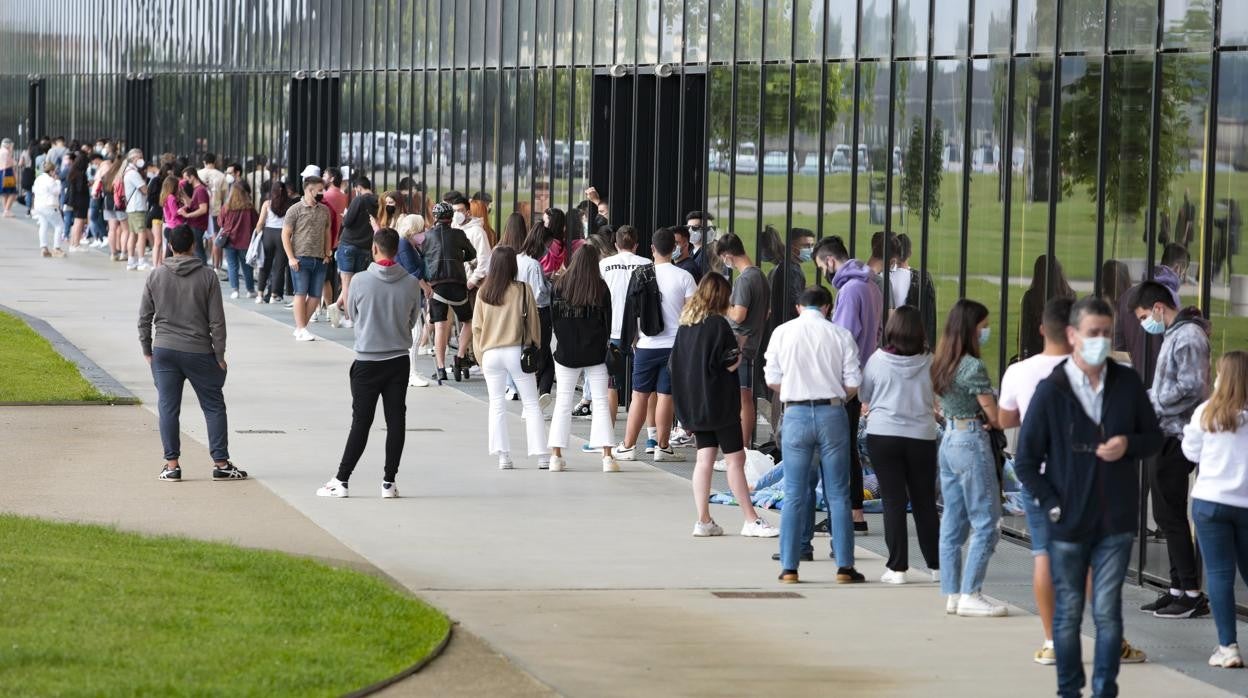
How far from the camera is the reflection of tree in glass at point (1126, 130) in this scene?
1219cm

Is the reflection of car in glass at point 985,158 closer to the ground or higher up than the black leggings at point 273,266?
higher up

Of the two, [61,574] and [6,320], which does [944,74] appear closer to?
[61,574]

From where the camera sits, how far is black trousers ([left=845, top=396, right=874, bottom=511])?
13.2 m

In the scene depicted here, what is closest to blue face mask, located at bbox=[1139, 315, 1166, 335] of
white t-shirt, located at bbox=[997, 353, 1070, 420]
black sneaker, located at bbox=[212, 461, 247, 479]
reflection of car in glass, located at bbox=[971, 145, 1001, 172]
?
white t-shirt, located at bbox=[997, 353, 1070, 420]

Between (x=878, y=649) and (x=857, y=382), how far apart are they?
204cm

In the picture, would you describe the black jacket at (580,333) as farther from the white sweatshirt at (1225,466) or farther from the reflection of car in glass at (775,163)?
the white sweatshirt at (1225,466)

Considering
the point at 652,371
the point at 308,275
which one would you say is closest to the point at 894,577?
the point at 652,371

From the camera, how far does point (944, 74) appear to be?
15.2 metres

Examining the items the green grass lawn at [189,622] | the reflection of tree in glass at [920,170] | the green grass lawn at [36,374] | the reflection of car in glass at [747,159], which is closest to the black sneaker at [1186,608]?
the green grass lawn at [189,622]

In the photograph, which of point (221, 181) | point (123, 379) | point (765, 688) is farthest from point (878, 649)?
point (221, 181)

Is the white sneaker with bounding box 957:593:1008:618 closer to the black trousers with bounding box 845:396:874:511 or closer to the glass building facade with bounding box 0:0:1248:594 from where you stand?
the glass building facade with bounding box 0:0:1248:594

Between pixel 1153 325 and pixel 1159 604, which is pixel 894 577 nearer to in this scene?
pixel 1159 604

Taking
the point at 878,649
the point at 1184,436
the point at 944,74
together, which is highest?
the point at 944,74

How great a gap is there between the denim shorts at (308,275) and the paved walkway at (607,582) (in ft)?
19.6
